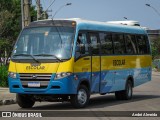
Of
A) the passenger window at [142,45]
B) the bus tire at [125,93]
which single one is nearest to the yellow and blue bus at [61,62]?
the bus tire at [125,93]

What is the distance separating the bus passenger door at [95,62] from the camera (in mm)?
18359

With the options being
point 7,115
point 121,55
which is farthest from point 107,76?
point 7,115

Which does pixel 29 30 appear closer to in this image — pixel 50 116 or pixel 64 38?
pixel 64 38

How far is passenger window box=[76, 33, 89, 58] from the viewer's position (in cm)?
1725

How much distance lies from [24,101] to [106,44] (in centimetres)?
385

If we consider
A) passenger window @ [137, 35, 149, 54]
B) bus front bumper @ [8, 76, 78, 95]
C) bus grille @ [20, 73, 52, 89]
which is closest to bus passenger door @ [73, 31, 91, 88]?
bus front bumper @ [8, 76, 78, 95]

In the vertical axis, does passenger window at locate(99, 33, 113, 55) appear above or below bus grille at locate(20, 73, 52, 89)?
above

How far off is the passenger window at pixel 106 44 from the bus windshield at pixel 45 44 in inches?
94.1

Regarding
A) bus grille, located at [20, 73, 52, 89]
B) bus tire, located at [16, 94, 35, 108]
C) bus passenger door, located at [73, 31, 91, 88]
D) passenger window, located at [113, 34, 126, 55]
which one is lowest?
bus tire, located at [16, 94, 35, 108]

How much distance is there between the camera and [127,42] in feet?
72.7

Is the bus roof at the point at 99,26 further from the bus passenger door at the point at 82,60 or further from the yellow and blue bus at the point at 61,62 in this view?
the bus passenger door at the point at 82,60

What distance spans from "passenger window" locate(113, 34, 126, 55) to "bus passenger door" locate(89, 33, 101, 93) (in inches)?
76.2

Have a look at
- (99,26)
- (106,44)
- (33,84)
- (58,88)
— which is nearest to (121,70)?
(106,44)

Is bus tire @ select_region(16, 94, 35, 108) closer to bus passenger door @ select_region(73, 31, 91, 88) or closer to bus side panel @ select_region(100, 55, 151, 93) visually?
bus passenger door @ select_region(73, 31, 91, 88)
